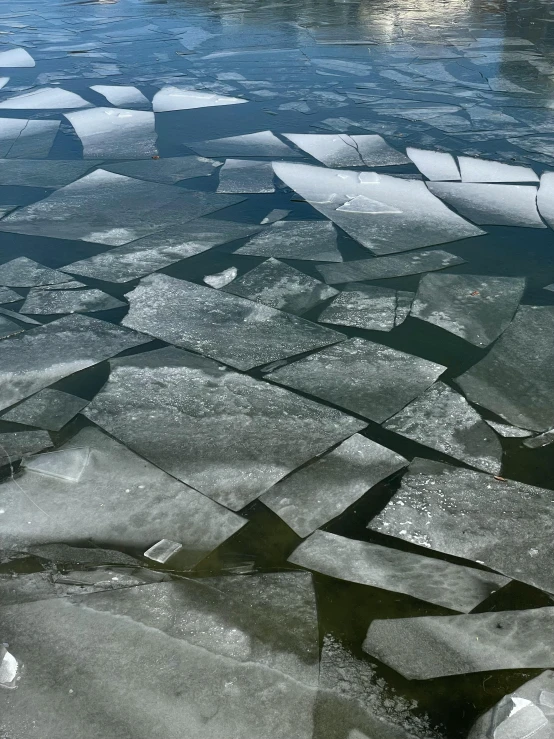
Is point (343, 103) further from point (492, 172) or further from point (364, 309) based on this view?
point (364, 309)

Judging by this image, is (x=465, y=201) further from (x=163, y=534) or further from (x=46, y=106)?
(x=46, y=106)

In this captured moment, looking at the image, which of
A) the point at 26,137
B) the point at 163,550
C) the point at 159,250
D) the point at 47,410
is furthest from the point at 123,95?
the point at 163,550

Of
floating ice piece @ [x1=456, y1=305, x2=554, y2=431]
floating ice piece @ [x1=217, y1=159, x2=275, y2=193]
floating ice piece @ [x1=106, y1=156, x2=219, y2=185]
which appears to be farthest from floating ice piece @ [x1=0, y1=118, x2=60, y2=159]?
floating ice piece @ [x1=456, y1=305, x2=554, y2=431]

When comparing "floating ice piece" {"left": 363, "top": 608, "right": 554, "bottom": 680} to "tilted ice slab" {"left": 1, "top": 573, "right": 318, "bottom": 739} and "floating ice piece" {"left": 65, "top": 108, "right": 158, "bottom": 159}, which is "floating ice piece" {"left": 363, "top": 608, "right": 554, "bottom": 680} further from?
"floating ice piece" {"left": 65, "top": 108, "right": 158, "bottom": 159}

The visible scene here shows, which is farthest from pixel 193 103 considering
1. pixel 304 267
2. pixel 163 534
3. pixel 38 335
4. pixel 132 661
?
pixel 132 661

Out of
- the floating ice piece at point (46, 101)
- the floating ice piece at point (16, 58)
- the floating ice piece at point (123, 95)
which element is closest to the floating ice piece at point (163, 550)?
the floating ice piece at point (123, 95)

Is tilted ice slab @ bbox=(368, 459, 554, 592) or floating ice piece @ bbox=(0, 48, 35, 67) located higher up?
floating ice piece @ bbox=(0, 48, 35, 67)
